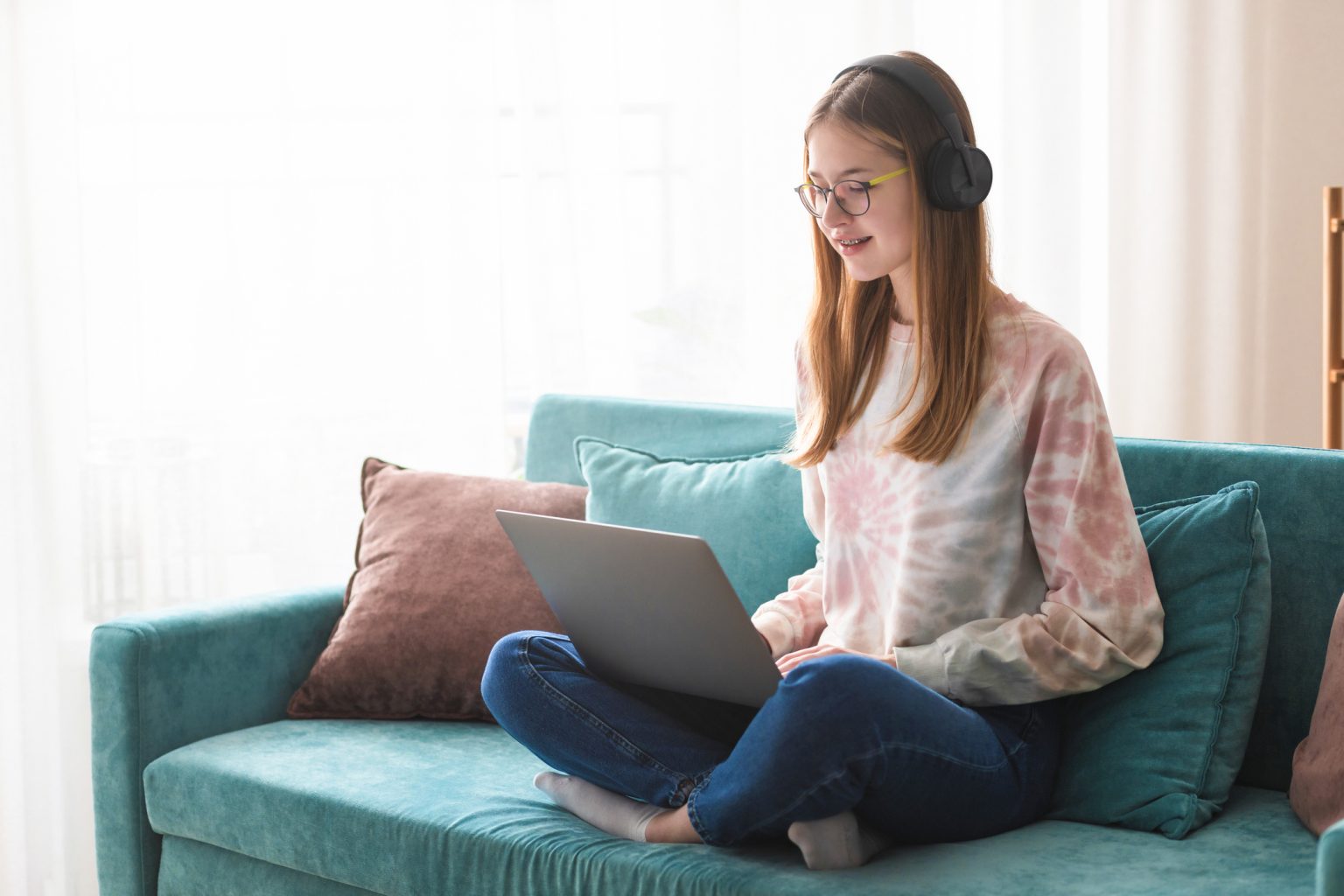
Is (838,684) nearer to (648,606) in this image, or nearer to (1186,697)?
(648,606)

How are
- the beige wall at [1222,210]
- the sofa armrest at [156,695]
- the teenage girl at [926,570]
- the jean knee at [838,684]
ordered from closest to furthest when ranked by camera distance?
the jean knee at [838,684] < the teenage girl at [926,570] < the sofa armrest at [156,695] < the beige wall at [1222,210]

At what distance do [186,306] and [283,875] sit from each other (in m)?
1.24

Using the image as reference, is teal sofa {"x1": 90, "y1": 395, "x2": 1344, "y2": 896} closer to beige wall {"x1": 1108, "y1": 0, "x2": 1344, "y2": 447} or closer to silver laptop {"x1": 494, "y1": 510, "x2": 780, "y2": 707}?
silver laptop {"x1": 494, "y1": 510, "x2": 780, "y2": 707}

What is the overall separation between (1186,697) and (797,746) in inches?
19.7

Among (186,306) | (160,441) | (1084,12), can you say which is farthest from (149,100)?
(1084,12)

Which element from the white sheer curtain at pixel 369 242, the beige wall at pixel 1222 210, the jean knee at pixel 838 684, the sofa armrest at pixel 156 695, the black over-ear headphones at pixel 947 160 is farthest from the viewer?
the beige wall at pixel 1222 210

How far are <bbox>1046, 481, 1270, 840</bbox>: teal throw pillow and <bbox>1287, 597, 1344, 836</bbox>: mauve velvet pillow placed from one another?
7cm

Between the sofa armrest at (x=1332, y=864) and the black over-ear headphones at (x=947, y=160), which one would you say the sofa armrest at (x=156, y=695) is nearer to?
the black over-ear headphones at (x=947, y=160)

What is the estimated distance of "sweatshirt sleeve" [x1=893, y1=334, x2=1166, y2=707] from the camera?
1482 millimetres

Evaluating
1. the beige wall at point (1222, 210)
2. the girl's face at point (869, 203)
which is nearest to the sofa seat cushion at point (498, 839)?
the girl's face at point (869, 203)

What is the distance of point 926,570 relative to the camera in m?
1.58

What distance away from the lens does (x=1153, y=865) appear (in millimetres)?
1399

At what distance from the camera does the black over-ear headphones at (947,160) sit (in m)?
1.53

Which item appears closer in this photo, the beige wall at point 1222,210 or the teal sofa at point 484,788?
the teal sofa at point 484,788
